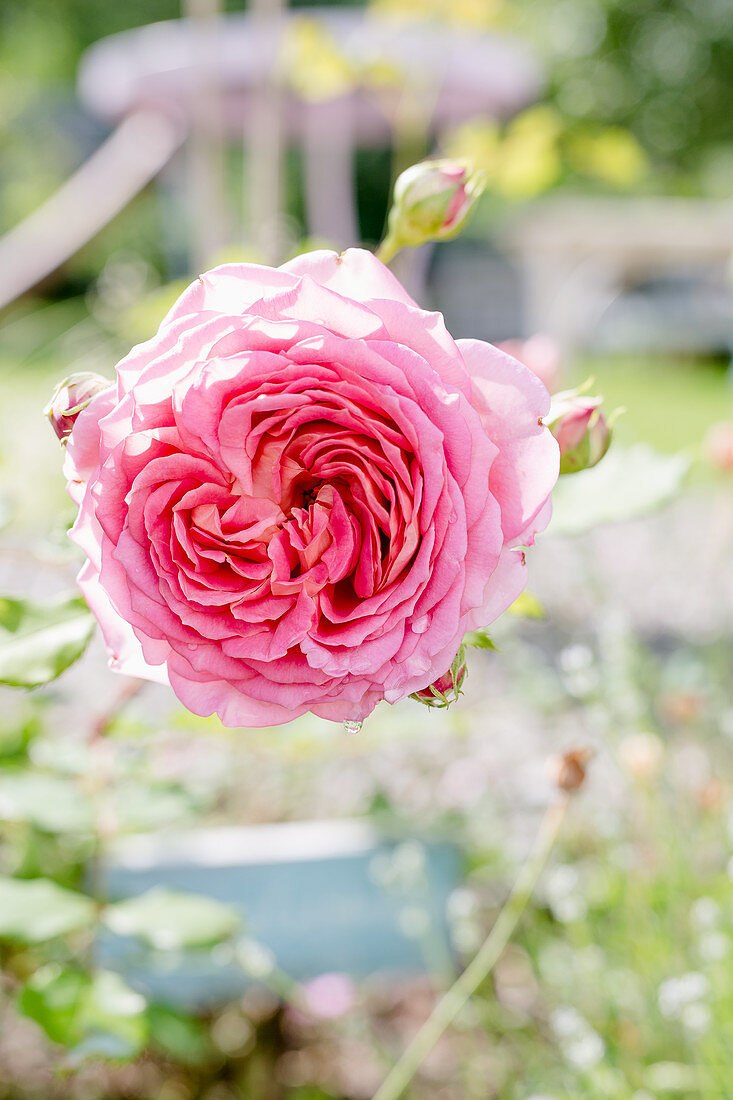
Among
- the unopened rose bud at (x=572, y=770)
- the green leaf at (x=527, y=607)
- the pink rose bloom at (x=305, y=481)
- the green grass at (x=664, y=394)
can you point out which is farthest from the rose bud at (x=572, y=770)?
the green grass at (x=664, y=394)

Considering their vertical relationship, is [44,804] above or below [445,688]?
below

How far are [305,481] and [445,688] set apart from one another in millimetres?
99

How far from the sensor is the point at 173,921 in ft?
2.17

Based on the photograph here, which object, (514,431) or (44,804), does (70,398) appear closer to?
(514,431)

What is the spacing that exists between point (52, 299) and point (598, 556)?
472cm

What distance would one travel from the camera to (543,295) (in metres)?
5.18

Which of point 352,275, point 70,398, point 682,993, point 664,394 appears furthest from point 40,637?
point 664,394

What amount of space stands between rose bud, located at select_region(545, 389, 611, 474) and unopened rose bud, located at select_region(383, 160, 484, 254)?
0.48ft

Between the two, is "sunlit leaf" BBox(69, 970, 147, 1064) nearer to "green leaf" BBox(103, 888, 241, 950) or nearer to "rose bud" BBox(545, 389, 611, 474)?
"green leaf" BBox(103, 888, 241, 950)

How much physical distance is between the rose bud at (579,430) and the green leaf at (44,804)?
1.65 feet

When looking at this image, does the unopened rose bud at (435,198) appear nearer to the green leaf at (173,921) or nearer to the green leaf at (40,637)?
the green leaf at (40,637)

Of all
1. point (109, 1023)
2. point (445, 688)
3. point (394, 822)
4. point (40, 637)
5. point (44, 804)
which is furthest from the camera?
point (394, 822)

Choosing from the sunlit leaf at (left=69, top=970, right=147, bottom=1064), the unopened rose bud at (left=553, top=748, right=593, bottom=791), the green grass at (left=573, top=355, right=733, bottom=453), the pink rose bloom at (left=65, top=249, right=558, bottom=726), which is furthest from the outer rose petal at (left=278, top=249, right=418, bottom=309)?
the green grass at (left=573, top=355, right=733, bottom=453)

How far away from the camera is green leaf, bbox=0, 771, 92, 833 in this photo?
0.70m
